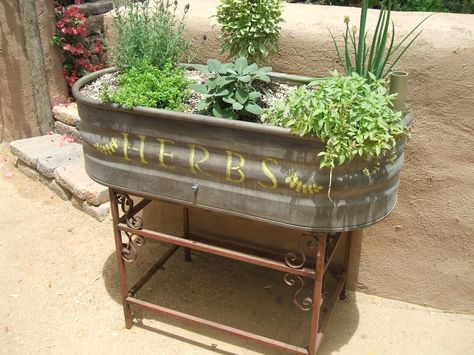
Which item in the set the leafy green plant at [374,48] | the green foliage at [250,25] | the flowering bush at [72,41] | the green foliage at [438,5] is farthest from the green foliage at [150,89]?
the flowering bush at [72,41]

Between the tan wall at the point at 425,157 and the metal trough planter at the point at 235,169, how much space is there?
1.59ft

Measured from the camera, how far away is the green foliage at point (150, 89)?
7.48 ft

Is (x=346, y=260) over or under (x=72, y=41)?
under

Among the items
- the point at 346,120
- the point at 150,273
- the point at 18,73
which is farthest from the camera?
the point at 18,73

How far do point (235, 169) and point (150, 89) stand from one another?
0.57m

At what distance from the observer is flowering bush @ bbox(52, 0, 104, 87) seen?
442 cm

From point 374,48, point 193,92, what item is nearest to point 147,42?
point 193,92

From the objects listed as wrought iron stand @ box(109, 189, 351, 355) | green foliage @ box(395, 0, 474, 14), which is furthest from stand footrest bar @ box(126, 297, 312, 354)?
green foliage @ box(395, 0, 474, 14)

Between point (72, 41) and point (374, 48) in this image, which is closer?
point (374, 48)

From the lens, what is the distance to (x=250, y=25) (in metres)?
2.42

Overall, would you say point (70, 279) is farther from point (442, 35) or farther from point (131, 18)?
point (442, 35)

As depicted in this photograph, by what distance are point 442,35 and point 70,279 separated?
241 centimetres

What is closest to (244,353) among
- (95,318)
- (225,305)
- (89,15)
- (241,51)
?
(225,305)

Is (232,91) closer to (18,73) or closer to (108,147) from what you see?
(108,147)
